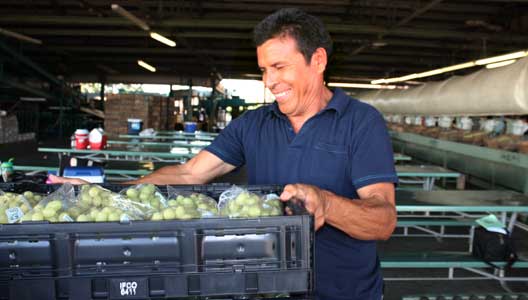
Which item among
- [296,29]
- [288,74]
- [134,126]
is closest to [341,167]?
[288,74]

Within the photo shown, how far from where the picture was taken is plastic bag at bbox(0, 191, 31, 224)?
1235mm

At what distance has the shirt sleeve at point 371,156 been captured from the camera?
5.18 ft

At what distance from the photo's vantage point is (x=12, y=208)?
125 centimetres

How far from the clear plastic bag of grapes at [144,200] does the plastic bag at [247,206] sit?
166 mm

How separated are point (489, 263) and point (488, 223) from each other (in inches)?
13.9

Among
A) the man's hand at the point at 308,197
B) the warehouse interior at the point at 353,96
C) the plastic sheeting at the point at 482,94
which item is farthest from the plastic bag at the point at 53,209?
the plastic sheeting at the point at 482,94

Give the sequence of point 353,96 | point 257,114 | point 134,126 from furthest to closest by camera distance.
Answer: point 353,96, point 134,126, point 257,114

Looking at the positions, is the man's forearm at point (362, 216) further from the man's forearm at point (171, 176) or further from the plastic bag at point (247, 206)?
the man's forearm at point (171, 176)

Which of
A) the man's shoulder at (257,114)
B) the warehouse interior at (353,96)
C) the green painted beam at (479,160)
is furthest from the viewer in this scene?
the green painted beam at (479,160)

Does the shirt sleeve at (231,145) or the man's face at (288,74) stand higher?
the man's face at (288,74)

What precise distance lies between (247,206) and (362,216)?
38 cm

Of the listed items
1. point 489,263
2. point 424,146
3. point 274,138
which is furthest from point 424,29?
point 274,138

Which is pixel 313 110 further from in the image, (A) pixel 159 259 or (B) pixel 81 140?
(B) pixel 81 140

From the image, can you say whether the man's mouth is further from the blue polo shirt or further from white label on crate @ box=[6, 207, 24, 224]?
white label on crate @ box=[6, 207, 24, 224]
